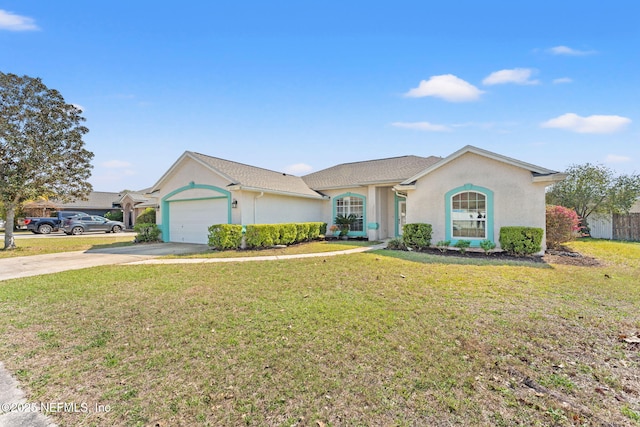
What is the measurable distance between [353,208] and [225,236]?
27.0 feet

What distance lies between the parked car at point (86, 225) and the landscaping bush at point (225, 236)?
18.2 m

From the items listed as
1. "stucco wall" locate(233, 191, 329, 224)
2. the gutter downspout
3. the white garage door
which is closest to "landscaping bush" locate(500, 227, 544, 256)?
"stucco wall" locate(233, 191, 329, 224)

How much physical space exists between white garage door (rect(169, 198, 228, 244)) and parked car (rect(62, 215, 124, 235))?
13.3 m

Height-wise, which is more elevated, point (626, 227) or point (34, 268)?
point (626, 227)

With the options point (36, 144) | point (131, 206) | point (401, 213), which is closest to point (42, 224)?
point (131, 206)

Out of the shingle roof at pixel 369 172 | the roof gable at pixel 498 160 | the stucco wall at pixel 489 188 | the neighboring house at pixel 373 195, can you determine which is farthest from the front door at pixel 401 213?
the roof gable at pixel 498 160

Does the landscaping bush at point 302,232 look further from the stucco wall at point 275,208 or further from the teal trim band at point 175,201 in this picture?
the teal trim band at point 175,201

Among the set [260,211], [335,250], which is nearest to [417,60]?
[335,250]

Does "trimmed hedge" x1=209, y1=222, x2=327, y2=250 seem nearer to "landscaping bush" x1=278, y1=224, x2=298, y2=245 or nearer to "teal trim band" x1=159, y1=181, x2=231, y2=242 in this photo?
"landscaping bush" x1=278, y1=224, x2=298, y2=245

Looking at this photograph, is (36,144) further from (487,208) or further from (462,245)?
(487,208)

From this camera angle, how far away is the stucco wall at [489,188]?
11.2 metres

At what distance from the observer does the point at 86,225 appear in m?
24.7

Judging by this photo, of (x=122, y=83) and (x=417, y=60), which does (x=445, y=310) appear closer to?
(x=417, y=60)

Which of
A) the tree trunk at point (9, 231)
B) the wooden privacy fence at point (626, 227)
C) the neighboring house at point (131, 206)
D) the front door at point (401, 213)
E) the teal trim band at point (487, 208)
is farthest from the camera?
the neighboring house at point (131, 206)
